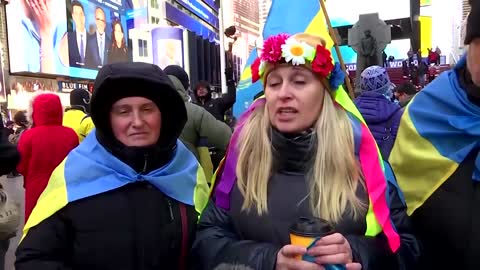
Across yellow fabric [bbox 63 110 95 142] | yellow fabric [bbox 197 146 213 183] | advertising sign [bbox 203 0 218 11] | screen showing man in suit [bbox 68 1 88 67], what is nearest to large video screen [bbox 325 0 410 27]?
screen showing man in suit [bbox 68 1 88 67]

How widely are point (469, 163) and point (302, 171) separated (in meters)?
0.65

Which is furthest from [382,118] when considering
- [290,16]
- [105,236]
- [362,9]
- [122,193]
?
[362,9]

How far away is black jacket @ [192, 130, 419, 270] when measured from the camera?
6.07 ft

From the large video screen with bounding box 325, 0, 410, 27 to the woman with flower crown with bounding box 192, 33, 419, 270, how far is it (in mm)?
31039

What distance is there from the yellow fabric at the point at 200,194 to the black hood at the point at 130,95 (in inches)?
8.1

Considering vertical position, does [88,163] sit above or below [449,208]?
above

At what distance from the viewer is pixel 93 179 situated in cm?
205

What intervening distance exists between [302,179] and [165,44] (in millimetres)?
40724

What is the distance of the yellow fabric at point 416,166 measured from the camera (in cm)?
204

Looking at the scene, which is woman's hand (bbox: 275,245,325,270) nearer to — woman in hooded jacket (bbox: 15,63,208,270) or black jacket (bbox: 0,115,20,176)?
woman in hooded jacket (bbox: 15,63,208,270)

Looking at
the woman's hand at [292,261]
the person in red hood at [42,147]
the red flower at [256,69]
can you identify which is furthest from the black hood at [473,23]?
the person in red hood at [42,147]

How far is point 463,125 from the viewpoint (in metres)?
1.97

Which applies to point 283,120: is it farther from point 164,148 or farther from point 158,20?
point 158,20

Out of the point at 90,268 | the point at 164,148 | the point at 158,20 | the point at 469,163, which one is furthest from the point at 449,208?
the point at 158,20
